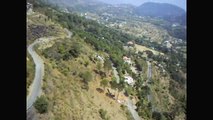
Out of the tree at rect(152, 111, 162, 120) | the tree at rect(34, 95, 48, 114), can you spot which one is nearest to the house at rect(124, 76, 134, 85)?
the tree at rect(152, 111, 162, 120)

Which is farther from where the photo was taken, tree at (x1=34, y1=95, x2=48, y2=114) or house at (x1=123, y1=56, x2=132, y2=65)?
house at (x1=123, y1=56, x2=132, y2=65)

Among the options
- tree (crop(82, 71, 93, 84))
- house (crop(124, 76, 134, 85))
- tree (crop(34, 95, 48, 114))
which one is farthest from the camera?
house (crop(124, 76, 134, 85))

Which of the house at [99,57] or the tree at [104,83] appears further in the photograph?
the house at [99,57]

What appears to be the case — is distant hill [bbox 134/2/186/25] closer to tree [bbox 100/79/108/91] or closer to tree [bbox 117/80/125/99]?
tree [bbox 117/80/125/99]

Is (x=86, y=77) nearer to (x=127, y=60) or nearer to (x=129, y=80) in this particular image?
(x=129, y=80)

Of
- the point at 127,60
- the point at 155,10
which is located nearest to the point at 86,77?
the point at 127,60

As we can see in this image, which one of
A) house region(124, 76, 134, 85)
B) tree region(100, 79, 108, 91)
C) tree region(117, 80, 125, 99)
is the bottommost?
house region(124, 76, 134, 85)

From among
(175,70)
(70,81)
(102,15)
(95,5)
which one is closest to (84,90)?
(70,81)

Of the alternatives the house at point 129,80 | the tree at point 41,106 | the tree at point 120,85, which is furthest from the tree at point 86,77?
the tree at point 41,106

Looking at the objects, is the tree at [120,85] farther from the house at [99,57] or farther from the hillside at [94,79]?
the house at [99,57]

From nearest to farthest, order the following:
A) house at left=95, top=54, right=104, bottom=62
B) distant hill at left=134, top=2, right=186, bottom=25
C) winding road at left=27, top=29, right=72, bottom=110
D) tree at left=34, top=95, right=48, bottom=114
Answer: tree at left=34, top=95, right=48, bottom=114 → winding road at left=27, top=29, right=72, bottom=110 → house at left=95, top=54, right=104, bottom=62 → distant hill at left=134, top=2, right=186, bottom=25
